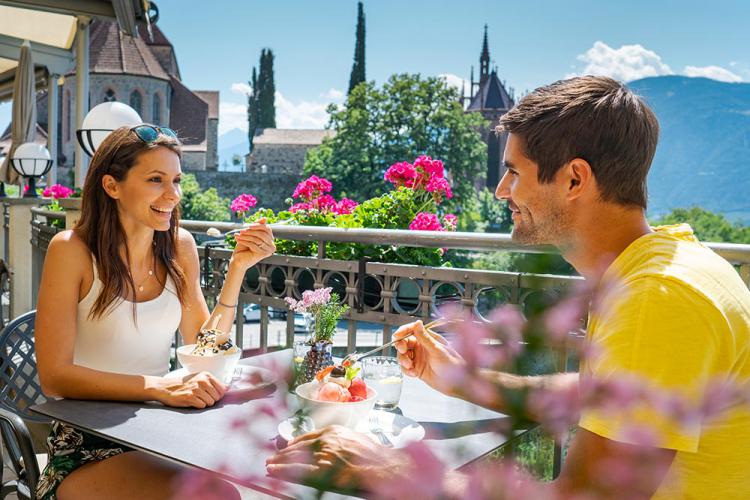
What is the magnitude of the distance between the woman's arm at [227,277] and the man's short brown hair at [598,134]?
1.21 meters

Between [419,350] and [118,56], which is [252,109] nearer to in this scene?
[118,56]

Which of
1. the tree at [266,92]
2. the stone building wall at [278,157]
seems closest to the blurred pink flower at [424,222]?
the stone building wall at [278,157]

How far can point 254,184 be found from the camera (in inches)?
2181

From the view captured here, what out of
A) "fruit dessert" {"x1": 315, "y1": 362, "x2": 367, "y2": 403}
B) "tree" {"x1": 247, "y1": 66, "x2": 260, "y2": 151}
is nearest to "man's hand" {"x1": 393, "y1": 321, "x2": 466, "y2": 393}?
"fruit dessert" {"x1": 315, "y1": 362, "x2": 367, "y2": 403}

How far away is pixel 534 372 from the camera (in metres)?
0.46

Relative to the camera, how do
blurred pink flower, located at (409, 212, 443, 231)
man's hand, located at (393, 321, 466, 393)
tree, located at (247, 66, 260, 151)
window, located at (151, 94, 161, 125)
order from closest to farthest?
man's hand, located at (393, 321, 466, 393), blurred pink flower, located at (409, 212, 443, 231), window, located at (151, 94, 161, 125), tree, located at (247, 66, 260, 151)

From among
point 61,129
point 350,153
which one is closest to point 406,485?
point 350,153

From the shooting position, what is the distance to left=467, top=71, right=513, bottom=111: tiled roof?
9794 centimetres

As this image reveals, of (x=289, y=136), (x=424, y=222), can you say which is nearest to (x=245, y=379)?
(x=424, y=222)

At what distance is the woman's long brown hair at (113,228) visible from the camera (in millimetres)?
2055

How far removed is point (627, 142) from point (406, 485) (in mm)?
932

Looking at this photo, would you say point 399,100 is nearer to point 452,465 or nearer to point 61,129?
point 61,129

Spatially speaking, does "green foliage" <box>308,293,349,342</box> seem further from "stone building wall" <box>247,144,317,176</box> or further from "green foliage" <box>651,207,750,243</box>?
"green foliage" <box>651,207,750,243</box>

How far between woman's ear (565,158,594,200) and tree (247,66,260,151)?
69376mm
